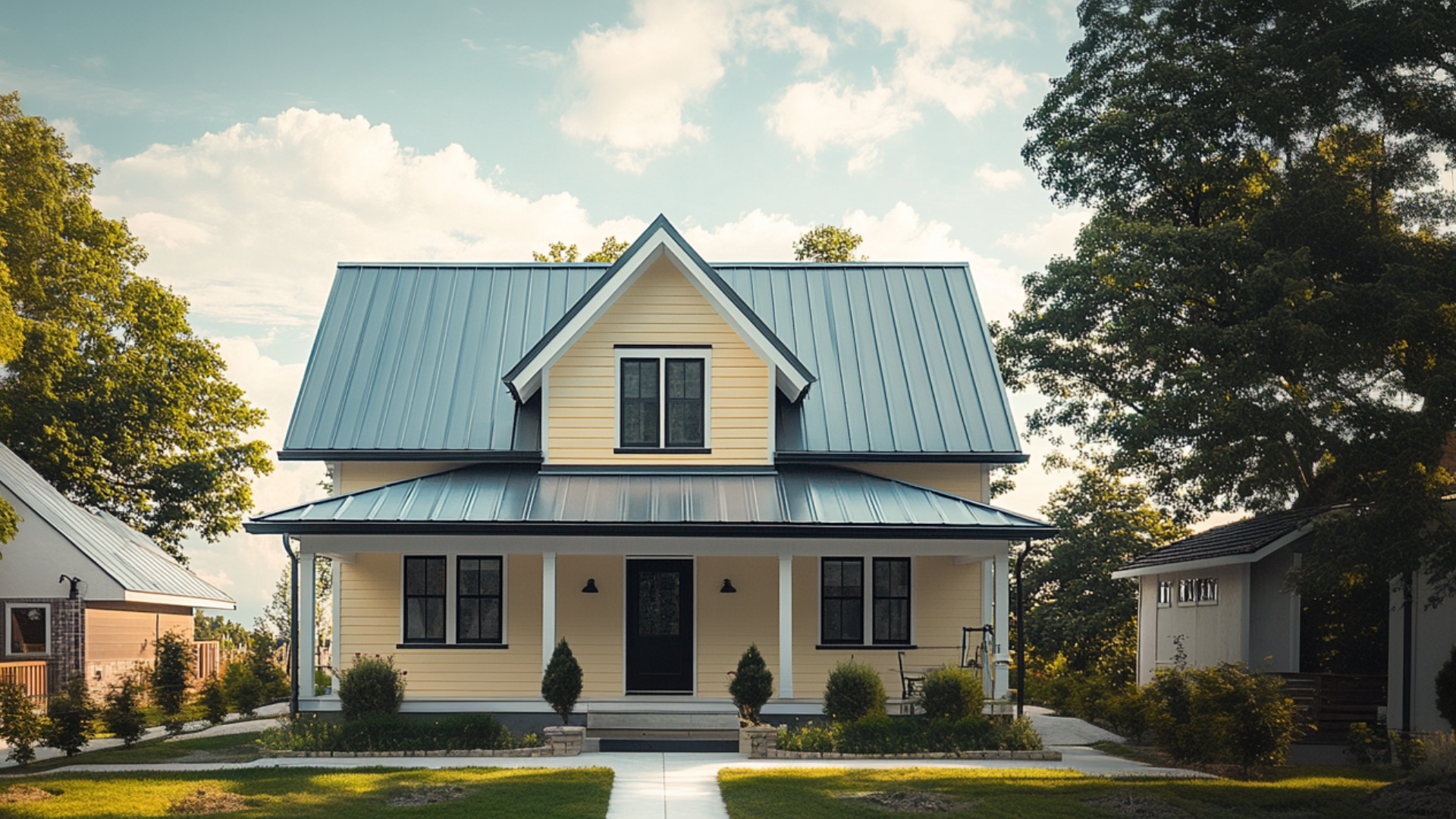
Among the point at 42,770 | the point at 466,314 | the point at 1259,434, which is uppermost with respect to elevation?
the point at 466,314

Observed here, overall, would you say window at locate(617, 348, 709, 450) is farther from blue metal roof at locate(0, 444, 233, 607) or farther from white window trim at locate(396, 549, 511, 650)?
blue metal roof at locate(0, 444, 233, 607)

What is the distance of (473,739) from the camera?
1544cm

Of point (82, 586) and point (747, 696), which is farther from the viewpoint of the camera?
point (82, 586)

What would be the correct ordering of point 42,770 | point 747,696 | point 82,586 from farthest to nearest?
point 82,586, point 747,696, point 42,770

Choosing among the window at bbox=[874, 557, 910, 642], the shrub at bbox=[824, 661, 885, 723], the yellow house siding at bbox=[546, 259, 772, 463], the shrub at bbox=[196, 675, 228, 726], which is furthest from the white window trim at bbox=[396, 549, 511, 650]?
the window at bbox=[874, 557, 910, 642]

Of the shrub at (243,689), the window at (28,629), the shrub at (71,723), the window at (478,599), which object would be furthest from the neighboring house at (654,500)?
the window at (28,629)

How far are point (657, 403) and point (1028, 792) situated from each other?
29.7 ft

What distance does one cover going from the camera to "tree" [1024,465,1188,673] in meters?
28.1

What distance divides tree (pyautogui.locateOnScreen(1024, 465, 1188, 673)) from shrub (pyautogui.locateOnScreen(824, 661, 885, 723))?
12.8 meters

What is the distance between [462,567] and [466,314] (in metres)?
5.69

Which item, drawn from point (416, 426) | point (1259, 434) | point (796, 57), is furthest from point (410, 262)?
point (1259, 434)

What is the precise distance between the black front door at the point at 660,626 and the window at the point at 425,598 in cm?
312

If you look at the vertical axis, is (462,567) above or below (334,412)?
below

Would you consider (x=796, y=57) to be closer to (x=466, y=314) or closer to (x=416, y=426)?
(x=466, y=314)
